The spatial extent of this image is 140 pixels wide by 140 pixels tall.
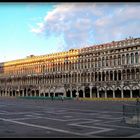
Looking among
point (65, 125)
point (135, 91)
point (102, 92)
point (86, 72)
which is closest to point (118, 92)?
point (102, 92)

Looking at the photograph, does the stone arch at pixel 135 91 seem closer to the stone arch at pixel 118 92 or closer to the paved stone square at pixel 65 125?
the stone arch at pixel 118 92

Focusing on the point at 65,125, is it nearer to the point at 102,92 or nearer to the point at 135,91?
the point at 135,91

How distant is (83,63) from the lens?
103 meters

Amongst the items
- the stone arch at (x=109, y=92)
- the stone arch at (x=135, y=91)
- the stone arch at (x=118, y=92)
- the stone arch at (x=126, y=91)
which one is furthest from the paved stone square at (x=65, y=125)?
the stone arch at (x=109, y=92)

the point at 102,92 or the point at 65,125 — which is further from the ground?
the point at 102,92

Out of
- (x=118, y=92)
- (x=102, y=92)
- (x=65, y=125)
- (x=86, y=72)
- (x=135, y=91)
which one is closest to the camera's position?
(x=65, y=125)

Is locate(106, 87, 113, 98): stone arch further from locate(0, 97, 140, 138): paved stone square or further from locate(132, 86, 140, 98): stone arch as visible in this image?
locate(0, 97, 140, 138): paved stone square

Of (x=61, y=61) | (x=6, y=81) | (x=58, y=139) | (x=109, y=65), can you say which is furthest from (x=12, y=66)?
(x=58, y=139)

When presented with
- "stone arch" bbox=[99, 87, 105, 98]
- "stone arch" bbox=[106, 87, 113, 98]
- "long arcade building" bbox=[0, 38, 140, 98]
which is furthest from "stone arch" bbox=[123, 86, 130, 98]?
"stone arch" bbox=[99, 87, 105, 98]

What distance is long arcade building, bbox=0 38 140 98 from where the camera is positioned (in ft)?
288

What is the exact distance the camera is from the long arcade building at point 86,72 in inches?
3457

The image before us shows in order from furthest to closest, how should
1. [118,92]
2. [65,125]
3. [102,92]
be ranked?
[102,92], [118,92], [65,125]

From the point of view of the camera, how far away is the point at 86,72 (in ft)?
332

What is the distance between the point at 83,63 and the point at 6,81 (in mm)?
58433
